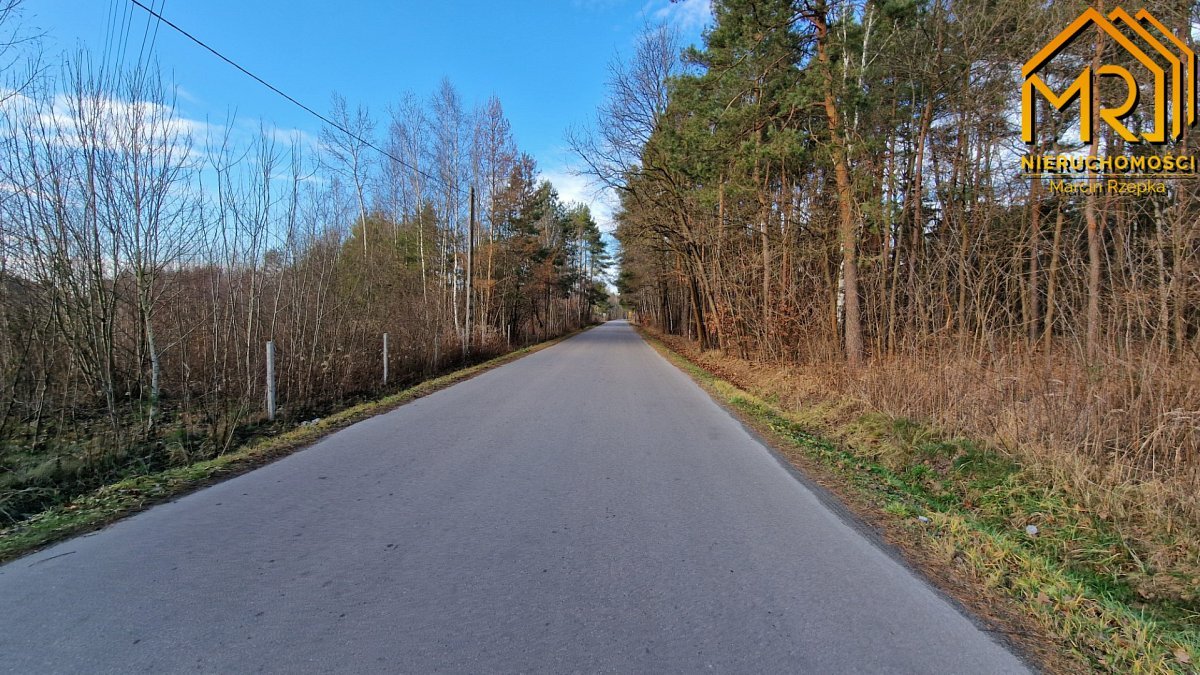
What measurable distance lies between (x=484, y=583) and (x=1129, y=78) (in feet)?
36.6

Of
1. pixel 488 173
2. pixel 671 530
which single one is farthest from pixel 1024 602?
pixel 488 173

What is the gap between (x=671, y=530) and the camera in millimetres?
3770

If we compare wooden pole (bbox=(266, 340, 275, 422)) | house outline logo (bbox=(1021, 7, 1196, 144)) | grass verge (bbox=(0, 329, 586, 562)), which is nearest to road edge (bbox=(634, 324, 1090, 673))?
grass verge (bbox=(0, 329, 586, 562))

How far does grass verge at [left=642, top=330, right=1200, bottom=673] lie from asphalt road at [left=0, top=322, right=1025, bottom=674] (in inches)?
13.0

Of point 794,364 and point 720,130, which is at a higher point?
point 720,130

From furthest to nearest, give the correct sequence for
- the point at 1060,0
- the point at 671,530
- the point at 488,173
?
the point at 488,173 < the point at 1060,0 < the point at 671,530

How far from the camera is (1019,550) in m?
3.42

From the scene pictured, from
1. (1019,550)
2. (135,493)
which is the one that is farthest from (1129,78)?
(135,493)

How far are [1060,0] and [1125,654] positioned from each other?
10690 millimetres

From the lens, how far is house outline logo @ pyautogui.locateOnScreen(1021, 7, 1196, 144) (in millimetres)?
6980

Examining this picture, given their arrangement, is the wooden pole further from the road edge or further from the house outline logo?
the house outline logo

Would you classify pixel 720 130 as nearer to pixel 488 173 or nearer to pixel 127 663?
pixel 127 663

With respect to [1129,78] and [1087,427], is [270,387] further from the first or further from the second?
[1129,78]

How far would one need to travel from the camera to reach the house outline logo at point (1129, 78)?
6.98 m
